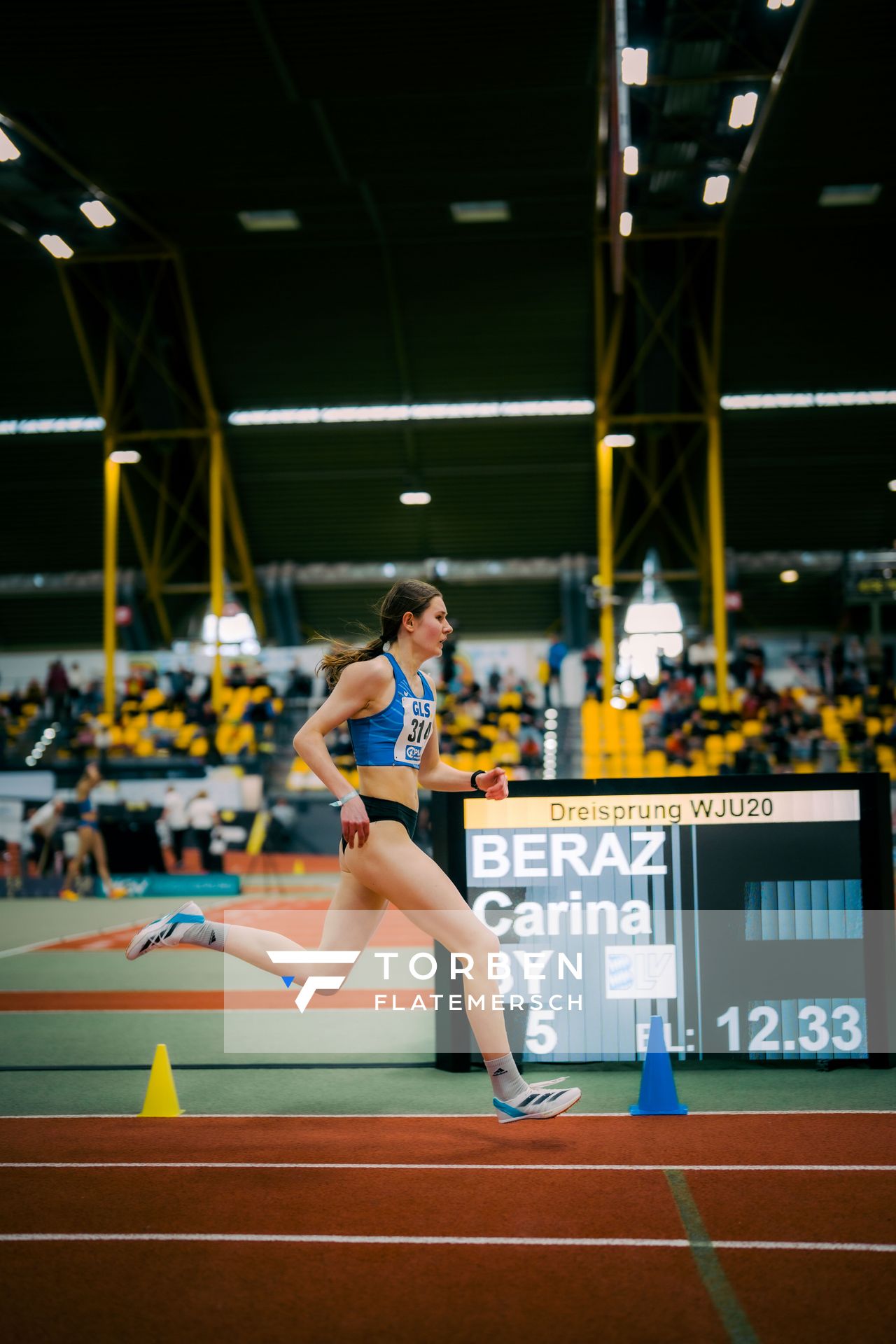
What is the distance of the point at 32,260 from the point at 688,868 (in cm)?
2407

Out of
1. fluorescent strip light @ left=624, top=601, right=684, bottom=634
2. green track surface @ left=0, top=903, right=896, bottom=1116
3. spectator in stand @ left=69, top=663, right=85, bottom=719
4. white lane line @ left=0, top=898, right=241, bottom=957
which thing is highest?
fluorescent strip light @ left=624, top=601, right=684, bottom=634

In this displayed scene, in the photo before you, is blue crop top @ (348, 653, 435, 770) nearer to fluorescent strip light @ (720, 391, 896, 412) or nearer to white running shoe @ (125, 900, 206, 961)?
white running shoe @ (125, 900, 206, 961)

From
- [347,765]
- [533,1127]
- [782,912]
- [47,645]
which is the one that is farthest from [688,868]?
[47,645]

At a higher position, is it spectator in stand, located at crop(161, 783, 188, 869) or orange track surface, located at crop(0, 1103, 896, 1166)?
spectator in stand, located at crop(161, 783, 188, 869)

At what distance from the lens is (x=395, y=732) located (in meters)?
5.20

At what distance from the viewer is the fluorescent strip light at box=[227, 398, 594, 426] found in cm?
2723

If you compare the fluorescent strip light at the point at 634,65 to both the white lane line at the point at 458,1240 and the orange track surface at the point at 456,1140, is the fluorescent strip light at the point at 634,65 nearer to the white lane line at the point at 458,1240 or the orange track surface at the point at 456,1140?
the orange track surface at the point at 456,1140

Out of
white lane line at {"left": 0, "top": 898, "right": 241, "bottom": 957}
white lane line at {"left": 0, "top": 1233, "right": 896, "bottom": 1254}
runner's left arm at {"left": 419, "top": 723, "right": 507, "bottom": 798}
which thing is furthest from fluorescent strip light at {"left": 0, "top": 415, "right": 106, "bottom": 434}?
white lane line at {"left": 0, "top": 1233, "right": 896, "bottom": 1254}

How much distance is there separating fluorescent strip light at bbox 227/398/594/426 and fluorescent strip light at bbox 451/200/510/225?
469cm

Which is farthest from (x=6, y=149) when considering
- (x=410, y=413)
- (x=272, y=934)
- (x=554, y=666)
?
(x=272, y=934)

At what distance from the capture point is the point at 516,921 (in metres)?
6.30

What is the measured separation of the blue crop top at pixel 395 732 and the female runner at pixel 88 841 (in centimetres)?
1301

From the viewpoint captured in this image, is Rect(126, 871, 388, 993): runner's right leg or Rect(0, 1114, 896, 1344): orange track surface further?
Rect(126, 871, 388, 993): runner's right leg

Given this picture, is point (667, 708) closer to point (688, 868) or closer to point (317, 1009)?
point (317, 1009)
